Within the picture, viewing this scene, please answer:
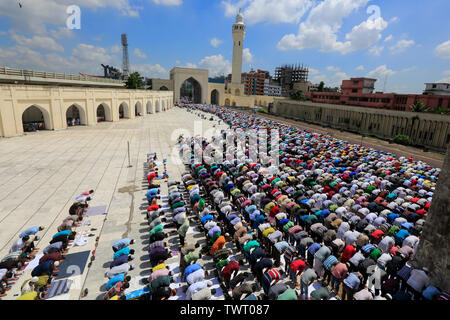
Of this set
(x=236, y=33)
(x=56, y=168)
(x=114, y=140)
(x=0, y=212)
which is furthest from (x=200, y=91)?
(x=0, y=212)

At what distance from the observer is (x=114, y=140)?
82.6 feet

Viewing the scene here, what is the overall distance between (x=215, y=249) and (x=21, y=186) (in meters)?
11.7

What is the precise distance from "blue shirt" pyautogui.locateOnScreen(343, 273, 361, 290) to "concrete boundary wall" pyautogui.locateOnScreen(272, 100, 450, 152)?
3074 cm

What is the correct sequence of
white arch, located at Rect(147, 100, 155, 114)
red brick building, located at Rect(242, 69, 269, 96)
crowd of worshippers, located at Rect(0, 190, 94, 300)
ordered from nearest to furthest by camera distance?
crowd of worshippers, located at Rect(0, 190, 94, 300), white arch, located at Rect(147, 100, 155, 114), red brick building, located at Rect(242, 69, 269, 96)

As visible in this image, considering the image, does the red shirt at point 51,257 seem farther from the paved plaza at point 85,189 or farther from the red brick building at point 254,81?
the red brick building at point 254,81

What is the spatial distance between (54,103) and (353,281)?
3209 centimetres

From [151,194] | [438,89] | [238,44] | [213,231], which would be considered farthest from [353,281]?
[238,44]

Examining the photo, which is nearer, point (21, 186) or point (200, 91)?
point (21, 186)

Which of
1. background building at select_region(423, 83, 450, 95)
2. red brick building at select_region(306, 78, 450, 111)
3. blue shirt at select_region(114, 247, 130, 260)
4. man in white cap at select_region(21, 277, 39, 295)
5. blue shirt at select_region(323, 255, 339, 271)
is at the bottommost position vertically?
man in white cap at select_region(21, 277, 39, 295)

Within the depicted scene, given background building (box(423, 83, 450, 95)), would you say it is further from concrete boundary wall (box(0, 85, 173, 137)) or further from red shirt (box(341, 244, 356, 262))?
concrete boundary wall (box(0, 85, 173, 137))

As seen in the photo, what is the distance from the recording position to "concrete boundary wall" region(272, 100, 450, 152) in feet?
96.9

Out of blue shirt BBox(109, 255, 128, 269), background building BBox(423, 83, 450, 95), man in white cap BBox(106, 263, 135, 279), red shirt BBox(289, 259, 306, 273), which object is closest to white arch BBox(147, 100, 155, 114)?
blue shirt BBox(109, 255, 128, 269)

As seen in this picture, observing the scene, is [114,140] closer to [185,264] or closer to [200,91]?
[185,264]

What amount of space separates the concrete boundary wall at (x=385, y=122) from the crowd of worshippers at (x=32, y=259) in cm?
3647
